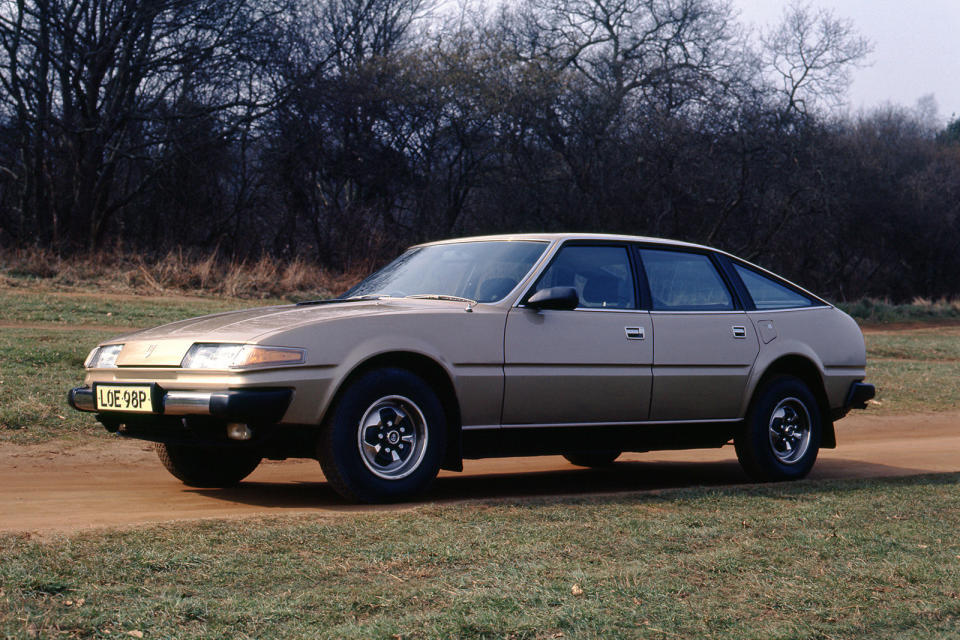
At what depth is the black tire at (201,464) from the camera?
22.3 feet

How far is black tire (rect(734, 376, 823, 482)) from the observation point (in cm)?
757

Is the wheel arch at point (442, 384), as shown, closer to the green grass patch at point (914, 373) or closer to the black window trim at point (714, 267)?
the black window trim at point (714, 267)

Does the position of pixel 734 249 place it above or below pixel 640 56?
below

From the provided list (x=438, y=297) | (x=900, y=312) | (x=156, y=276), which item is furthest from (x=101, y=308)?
(x=900, y=312)

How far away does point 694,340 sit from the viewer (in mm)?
7281

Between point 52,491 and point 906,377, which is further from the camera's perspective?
point 906,377

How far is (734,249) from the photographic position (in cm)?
3750

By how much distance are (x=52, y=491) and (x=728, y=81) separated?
110 feet

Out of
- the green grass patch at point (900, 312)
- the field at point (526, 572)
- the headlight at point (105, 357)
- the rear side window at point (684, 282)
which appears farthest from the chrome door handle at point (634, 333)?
the green grass patch at point (900, 312)

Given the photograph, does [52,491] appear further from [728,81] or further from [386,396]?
[728,81]

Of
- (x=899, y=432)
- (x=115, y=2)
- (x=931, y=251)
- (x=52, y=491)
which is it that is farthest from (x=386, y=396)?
(x=931, y=251)

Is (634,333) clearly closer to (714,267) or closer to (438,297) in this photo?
(714,267)

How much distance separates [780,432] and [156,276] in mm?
17576

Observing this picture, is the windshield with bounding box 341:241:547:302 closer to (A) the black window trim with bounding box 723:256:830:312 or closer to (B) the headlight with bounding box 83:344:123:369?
(B) the headlight with bounding box 83:344:123:369
